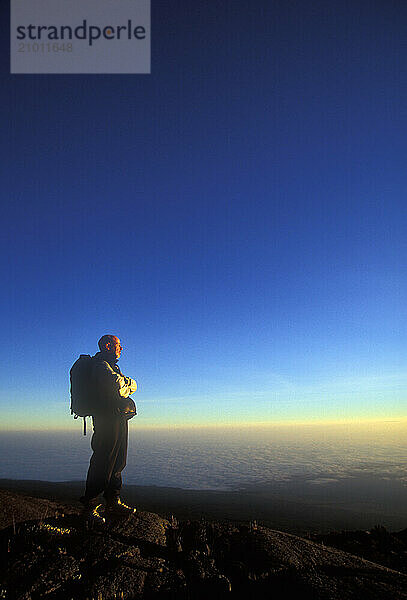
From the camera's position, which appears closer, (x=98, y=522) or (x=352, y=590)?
(x=352, y=590)

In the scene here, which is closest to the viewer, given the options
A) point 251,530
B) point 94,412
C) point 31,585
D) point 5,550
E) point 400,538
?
point 31,585

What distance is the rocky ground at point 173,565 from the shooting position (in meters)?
3.90

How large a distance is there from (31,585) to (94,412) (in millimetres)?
2934

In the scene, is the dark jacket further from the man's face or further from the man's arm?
the man's face

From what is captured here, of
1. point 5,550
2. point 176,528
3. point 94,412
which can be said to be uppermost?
point 94,412

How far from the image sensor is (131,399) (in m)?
7.07

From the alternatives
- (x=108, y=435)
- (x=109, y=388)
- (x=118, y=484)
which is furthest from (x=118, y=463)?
(x=109, y=388)

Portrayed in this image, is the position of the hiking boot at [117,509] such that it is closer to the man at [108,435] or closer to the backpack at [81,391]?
the man at [108,435]

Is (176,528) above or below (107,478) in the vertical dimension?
below

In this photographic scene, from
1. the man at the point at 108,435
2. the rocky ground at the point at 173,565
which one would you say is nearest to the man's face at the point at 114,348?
the man at the point at 108,435

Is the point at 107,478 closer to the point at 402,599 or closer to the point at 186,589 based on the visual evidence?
the point at 186,589

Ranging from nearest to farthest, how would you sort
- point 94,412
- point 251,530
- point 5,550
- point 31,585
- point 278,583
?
point 31,585 → point 278,583 → point 5,550 → point 251,530 → point 94,412

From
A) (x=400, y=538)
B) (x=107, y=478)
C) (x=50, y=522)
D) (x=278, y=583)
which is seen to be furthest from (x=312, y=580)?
(x=400, y=538)

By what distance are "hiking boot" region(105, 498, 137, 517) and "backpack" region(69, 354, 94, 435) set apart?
6.11 feet
